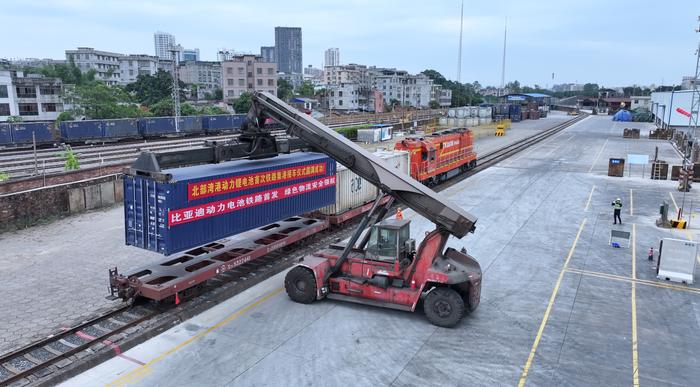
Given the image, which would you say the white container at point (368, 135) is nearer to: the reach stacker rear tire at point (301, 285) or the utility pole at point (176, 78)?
the utility pole at point (176, 78)

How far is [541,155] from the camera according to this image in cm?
4956

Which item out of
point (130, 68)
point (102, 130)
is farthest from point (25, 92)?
point (130, 68)

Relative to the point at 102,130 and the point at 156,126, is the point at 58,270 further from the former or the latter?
the point at 156,126

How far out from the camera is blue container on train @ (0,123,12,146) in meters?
40.1

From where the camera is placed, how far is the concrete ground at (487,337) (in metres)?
10.4

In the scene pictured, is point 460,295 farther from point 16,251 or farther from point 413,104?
point 413,104

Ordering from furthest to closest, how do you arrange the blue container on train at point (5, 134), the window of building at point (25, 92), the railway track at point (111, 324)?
the window of building at point (25, 92)
the blue container on train at point (5, 134)
the railway track at point (111, 324)

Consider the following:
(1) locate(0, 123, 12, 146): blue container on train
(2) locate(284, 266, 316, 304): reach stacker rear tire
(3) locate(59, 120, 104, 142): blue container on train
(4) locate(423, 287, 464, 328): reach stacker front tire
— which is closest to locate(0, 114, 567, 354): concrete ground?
(2) locate(284, 266, 316, 304): reach stacker rear tire

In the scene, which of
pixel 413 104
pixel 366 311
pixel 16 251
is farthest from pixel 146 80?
pixel 366 311

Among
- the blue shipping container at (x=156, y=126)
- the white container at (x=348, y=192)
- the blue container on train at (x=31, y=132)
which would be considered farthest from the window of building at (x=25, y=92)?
the white container at (x=348, y=192)

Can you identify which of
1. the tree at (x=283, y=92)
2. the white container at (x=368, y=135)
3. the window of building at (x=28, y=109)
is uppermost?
the tree at (x=283, y=92)

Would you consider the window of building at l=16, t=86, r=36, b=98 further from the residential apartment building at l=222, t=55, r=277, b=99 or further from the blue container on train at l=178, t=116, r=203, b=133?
the residential apartment building at l=222, t=55, r=277, b=99

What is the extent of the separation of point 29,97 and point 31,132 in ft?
127

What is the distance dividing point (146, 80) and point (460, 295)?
109 meters
